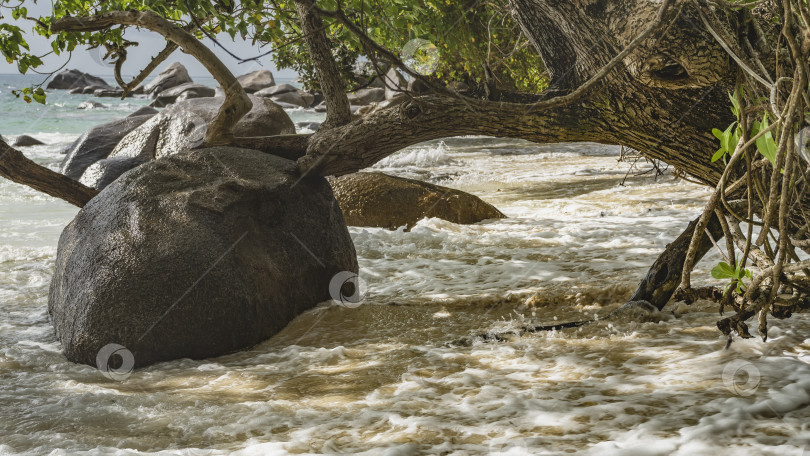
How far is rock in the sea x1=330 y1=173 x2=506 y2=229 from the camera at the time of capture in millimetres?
7574

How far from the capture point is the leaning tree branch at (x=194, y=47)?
461 cm

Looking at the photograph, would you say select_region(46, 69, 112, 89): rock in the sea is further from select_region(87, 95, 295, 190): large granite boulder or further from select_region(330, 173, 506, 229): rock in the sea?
select_region(330, 173, 506, 229): rock in the sea

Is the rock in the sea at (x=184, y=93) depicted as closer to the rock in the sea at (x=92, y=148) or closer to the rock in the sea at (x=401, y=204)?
the rock in the sea at (x=92, y=148)

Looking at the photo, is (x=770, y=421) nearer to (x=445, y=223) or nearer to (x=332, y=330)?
(x=332, y=330)

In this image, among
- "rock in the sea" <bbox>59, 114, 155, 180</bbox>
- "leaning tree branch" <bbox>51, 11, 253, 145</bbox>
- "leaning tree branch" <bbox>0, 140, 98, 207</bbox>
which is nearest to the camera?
"leaning tree branch" <bbox>51, 11, 253, 145</bbox>

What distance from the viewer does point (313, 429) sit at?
2.78m

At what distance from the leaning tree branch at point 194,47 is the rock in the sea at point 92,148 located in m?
8.38

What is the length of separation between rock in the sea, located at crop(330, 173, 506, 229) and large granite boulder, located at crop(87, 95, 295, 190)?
393 cm

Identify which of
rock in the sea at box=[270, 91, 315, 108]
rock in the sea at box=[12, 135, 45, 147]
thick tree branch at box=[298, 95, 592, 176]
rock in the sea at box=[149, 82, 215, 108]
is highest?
rock in the sea at box=[149, 82, 215, 108]

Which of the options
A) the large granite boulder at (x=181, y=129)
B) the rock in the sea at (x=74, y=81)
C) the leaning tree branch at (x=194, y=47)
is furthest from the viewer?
the rock in the sea at (x=74, y=81)

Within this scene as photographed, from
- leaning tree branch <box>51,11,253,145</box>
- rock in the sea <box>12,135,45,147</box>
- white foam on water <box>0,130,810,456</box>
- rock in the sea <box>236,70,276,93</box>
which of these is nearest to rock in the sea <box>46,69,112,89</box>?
rock in the sea <box>236,70,276,93</box>

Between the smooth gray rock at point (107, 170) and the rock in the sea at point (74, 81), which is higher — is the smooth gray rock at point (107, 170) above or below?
below

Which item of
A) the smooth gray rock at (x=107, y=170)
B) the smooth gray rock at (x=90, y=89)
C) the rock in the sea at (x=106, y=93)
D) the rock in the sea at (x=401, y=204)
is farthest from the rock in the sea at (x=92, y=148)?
the smooth gray rock at (x=90, y=89)

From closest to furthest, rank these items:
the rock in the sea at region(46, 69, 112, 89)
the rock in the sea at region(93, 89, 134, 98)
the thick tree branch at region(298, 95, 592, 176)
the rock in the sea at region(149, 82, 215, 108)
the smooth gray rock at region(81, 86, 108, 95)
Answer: the thick tree branch at region(298, 95, 592, 176)
the rock in the sea at region(149, 82, 215, 108)
the rock in the sea at region(93, 89, 134, 98)
the smooth gray rock at region(81, 86, 108, 95)
the rock in the sea at region(46, 69, 112, 89)
